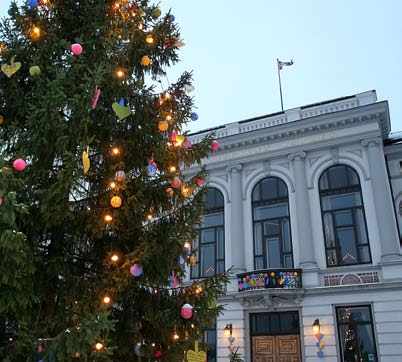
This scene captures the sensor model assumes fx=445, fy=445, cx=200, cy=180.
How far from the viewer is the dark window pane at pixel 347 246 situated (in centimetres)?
1689

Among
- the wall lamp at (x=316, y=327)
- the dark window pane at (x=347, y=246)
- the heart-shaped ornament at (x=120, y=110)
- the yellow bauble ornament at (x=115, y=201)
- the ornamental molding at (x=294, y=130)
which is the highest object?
the ornamental molding at (x=294, y=130)

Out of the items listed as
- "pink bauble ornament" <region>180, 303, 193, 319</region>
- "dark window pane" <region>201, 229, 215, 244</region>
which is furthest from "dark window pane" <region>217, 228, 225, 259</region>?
"pink bauble ornament" <region>180, 303, 193, 319</region>

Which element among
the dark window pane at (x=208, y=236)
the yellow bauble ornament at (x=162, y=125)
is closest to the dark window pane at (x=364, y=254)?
the dark window pane at (x=208, y=236)

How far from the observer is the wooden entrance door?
16.6m

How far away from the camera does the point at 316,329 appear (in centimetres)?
1608

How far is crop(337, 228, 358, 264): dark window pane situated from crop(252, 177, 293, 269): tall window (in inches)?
78.6

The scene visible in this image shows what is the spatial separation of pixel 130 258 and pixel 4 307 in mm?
1708

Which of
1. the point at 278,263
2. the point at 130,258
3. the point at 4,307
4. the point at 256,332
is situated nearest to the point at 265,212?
the point at 278,263

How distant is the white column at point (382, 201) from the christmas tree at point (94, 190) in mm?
10861

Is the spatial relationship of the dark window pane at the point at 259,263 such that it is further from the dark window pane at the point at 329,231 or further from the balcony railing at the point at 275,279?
the dark window pane at the point at 329,231

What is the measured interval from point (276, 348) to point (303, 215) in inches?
207

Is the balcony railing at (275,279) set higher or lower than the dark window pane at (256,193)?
lower

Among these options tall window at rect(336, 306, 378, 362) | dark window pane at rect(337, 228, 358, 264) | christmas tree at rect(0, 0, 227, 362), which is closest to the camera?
christmas tree at rect(0, 0, 227, 362)

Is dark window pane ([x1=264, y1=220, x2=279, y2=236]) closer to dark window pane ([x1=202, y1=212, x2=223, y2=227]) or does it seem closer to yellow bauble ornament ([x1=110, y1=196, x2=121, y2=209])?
dark window pane ([x1=202, y1=212, x2=223, y2=227])
